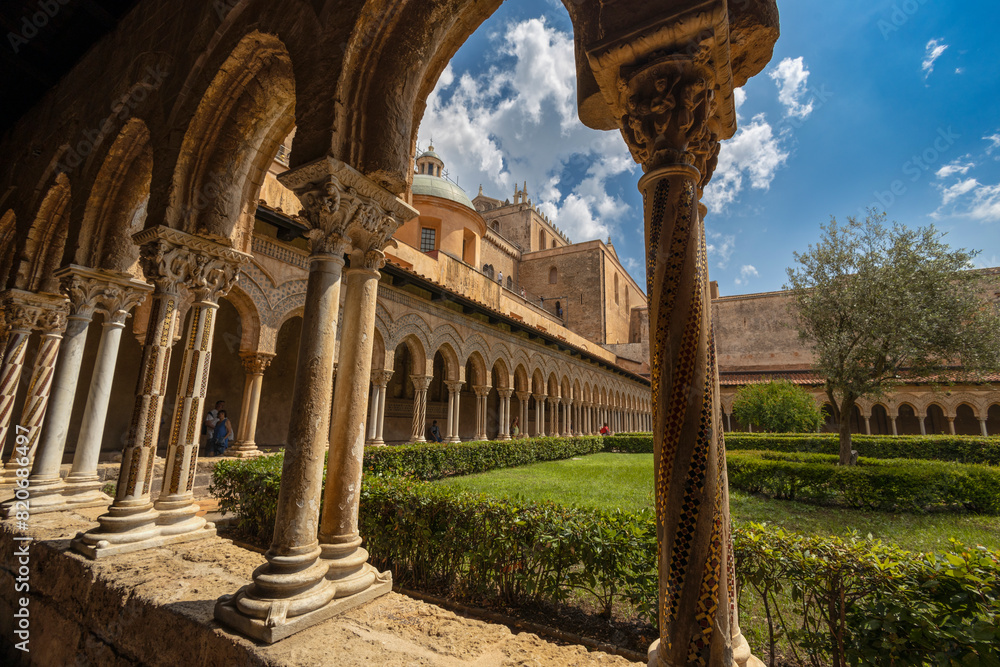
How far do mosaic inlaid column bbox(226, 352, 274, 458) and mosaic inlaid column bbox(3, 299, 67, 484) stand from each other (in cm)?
303

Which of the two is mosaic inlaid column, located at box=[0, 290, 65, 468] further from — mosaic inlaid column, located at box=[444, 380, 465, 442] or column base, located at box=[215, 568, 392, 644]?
mosaic inlaid column, located at box=[444, 380, 465, 442]

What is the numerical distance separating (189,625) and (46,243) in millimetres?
5746

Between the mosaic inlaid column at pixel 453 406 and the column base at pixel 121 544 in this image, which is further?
the mosaic inlaid column at pixel 453 406

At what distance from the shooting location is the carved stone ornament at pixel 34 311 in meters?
5.35

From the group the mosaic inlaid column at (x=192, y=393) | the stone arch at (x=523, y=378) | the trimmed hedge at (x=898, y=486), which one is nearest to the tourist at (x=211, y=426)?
the mosaic inlaid column at (x=192, y=393)

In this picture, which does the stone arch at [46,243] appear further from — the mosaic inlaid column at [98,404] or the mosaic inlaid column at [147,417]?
the mosaic inlaid column at [147,417]

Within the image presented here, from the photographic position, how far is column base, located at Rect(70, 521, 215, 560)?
10.7 feet

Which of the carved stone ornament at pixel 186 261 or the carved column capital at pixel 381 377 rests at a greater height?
the carved stone ornament at pixel 186 261

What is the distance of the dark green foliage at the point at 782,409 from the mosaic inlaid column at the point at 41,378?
24984mm

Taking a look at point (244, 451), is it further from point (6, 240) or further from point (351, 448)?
point (351, 448)

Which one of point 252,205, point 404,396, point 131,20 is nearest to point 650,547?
point 252,205

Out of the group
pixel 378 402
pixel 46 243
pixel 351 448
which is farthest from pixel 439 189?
pixel 351 448

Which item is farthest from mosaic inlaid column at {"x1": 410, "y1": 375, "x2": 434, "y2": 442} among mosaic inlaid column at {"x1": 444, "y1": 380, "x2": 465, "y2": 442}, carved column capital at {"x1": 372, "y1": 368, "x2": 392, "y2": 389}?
carved column capital at {"x1": 372, "y1": 368, "x2": 392, "y2": 389}

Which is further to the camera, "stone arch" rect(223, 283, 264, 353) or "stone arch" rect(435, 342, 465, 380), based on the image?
"stone arch" rect(435, 342, 465, 380)
